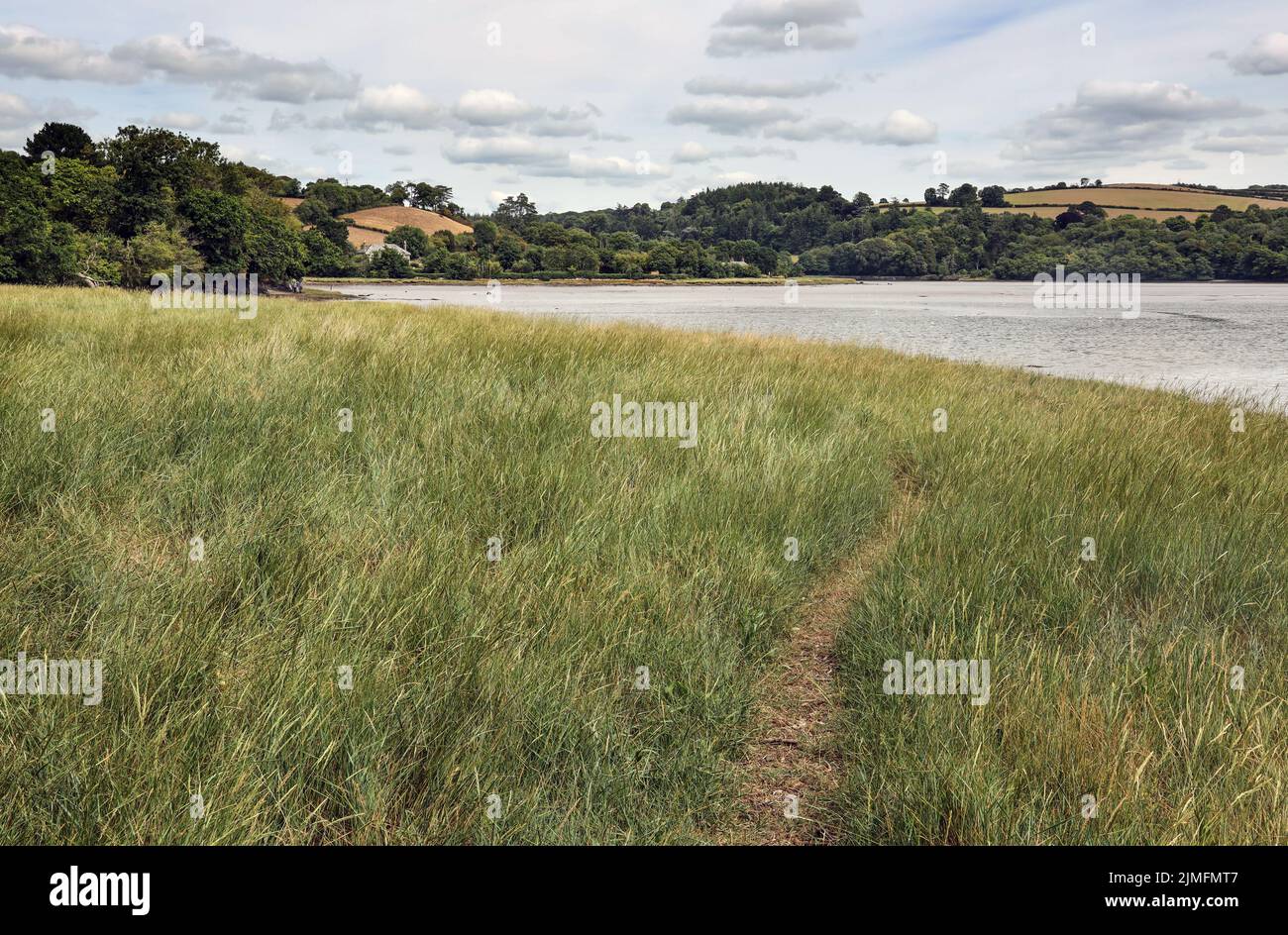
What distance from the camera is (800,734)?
11.2ft

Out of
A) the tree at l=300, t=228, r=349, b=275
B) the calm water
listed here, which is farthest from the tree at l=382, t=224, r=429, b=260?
the calm water

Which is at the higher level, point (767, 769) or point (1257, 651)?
point (1257, 651)

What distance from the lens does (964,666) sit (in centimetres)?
336

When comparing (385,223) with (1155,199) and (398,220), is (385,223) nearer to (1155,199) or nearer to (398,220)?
(398,220)

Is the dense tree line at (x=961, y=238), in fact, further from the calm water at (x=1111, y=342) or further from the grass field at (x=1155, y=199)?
the calm water at (x=1111, y=342)

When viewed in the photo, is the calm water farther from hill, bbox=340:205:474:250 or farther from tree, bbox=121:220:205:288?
hill, bbox=340:205:474:250

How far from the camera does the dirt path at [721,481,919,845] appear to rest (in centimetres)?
285

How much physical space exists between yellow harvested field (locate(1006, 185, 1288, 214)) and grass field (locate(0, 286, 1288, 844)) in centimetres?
15995

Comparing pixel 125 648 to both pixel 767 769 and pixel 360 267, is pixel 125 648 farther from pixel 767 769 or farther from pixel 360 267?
pixel 360 267

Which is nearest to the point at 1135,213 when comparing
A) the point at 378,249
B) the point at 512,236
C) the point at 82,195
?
the point at 512,236

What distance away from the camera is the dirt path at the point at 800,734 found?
2854 mm

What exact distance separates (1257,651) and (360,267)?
15379 centimetres
